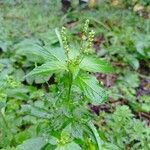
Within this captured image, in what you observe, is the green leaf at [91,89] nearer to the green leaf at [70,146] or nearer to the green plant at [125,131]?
the green leaf at [70,146]

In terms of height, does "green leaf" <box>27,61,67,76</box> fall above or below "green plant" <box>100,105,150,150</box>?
above

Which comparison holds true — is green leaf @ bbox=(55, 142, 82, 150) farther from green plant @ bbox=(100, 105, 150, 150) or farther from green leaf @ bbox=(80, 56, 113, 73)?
green plant @ bbox=(100, 105, 150, 150)

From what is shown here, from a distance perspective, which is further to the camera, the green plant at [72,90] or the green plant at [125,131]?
the green plant at [125,131]

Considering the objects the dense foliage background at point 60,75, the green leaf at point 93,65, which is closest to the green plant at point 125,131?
the dense foliage background at point 60,75

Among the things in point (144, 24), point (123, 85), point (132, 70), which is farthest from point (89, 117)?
point (144, 24)

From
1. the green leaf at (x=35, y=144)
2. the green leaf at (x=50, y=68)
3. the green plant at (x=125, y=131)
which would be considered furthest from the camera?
the green plant at (x=125, y=131)

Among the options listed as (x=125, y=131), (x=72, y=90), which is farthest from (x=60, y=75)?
(x=125, y=131)

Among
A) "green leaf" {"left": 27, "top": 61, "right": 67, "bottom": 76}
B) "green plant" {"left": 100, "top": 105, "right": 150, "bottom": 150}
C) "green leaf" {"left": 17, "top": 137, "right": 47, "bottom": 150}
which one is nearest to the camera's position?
"green leaf" {"left": 27, "top": 61, "right": 67, "bottom": 76}

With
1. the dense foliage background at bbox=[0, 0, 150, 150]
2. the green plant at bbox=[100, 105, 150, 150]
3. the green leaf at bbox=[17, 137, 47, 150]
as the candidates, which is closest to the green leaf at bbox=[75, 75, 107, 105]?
the dense foliage background at bbox=[0, 0, 150, 150]
